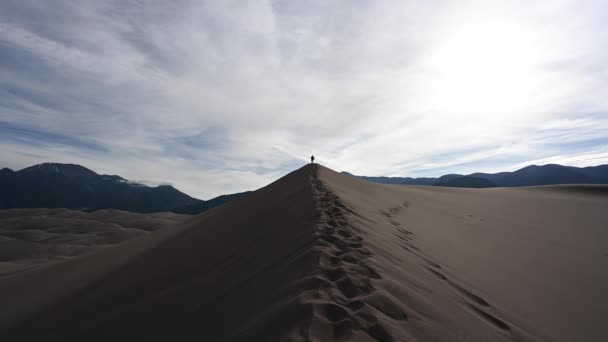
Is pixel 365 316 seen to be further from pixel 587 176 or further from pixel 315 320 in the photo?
pixel 587 176

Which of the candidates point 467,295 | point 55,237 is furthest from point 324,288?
point 55,237

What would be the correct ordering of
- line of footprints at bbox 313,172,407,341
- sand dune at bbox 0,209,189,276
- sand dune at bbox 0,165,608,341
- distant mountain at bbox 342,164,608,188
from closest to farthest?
line of footprints at bbox 313,172,407,341, sand dune at bbox 0,165,608,341, sand dune at bbox 0,209,189,276, distant mountain at bbox 342,164,608,188

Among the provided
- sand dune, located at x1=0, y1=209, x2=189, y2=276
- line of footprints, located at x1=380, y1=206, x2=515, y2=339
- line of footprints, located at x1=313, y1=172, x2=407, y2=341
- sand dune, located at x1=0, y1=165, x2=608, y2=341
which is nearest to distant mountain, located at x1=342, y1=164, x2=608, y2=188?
sand dune, located at x1=0, y1=209, x2=189, y2=276

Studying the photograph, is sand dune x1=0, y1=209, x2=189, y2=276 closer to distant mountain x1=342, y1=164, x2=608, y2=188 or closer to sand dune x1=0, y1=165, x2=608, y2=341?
sand dune x1=0, y1=165, x2=608, y2=341

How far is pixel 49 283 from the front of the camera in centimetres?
645

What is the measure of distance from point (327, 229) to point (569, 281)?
136 inches

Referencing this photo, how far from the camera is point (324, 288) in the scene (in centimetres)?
216

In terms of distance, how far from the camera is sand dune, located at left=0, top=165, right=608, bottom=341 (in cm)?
200

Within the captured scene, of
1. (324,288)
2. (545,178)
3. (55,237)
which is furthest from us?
(545,178)

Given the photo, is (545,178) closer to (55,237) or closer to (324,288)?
(55,237)

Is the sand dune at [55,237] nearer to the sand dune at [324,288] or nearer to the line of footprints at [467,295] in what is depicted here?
the sand dune at [324,288]

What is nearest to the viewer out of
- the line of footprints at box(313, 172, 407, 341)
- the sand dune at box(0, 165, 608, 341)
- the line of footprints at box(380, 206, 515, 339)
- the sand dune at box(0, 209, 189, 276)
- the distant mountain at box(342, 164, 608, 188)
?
the line of footprints at box(313, 172, 407, 341)

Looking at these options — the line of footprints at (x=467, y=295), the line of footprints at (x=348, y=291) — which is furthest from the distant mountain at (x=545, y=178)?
the line of footprints at (x=348, y=291)

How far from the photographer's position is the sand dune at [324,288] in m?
2.00
